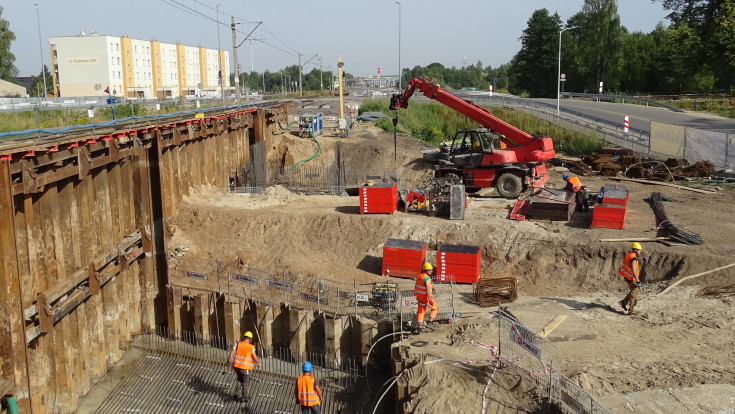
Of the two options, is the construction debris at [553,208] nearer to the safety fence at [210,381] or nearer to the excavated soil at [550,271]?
the excavated soil at [550,271]

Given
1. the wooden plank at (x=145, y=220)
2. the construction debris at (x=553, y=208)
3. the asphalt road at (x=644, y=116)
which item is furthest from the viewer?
the asphalt road at (x=644, y=116)

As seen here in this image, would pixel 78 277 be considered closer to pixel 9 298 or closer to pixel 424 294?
pixel 9 298

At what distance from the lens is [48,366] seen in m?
12.2

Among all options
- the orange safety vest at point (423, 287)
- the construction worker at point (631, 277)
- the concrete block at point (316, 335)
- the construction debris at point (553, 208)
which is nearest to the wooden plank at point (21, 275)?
the concrete block at point (316, 335)

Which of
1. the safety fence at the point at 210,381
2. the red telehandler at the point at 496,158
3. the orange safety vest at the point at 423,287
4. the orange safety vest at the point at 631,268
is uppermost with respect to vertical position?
the red telehandler at the point at 496,158

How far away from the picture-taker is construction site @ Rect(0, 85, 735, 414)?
10.8m

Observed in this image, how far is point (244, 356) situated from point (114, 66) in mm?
76468

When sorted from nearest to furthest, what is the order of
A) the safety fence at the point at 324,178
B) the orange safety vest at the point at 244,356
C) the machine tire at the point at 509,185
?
the orange safety vest at the point at 244,356
the machine tire at the point at 509,185
the safety fence at the point at 324,178

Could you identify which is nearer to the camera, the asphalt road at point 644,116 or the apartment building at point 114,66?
the asphalt road at point 644,116

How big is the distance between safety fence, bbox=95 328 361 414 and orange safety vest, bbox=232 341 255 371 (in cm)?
65

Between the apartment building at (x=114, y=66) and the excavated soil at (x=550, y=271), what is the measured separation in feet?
180

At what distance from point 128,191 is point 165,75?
278ft

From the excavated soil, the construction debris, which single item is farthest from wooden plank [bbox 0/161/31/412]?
the construction debris

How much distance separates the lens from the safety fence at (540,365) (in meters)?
8.86
